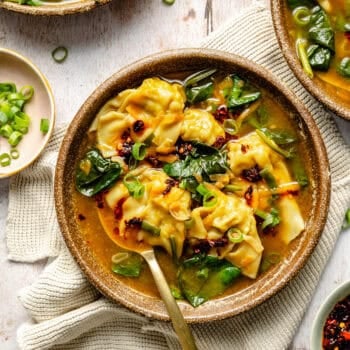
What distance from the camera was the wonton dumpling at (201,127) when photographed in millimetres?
4293

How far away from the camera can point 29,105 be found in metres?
4.68

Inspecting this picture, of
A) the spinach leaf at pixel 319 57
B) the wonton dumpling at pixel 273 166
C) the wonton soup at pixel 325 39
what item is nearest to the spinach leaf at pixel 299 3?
the wonton soup at pixel 325 39

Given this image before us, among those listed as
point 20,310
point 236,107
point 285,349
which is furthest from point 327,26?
point 20,310

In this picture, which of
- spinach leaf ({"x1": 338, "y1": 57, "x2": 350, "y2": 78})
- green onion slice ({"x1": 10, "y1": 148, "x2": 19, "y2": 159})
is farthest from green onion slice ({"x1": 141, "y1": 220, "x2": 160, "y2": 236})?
spinach leaf ({"x1": 338, "y1": 57, "x2": 350, "y2": 78})

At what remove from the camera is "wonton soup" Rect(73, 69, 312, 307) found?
14.1 ft

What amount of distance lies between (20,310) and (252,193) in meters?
1.48

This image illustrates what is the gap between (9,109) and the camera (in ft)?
15.1

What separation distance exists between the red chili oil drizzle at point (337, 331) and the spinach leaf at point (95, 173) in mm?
1342

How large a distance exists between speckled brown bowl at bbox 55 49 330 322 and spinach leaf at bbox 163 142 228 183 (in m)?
0.43

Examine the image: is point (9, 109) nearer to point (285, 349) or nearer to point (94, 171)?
point (94, 171)

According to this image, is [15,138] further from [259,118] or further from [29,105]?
[259,118]

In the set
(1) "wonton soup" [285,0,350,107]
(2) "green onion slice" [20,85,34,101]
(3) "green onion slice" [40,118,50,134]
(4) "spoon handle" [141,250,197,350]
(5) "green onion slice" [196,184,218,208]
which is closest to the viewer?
(4) "spoon handle" [141,250,197,350]

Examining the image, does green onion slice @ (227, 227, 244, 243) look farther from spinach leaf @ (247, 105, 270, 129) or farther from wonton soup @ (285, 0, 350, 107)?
wonton soup @ (285, 0, 350, 107)

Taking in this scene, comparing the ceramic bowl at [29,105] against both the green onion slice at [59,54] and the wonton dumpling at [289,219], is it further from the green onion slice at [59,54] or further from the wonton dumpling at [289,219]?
the wonton dumpling at [289,219]
